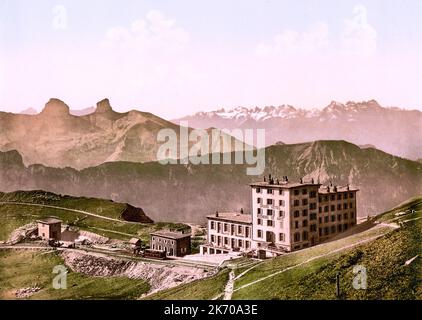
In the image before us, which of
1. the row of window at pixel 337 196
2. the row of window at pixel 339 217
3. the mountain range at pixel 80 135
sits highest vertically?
the mountain range at pixel 80 135

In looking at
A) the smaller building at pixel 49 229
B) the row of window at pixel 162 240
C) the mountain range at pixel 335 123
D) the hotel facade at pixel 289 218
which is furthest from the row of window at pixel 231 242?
the smaller building at pixel 49 229

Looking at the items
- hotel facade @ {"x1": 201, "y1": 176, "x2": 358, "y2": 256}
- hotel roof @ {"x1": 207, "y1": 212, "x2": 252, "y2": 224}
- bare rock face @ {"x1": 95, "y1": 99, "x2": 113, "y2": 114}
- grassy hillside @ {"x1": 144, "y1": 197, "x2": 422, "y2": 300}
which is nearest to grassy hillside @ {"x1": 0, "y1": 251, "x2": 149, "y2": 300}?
grassy hillside @ {"x1": 144, "y1": 197, "x2": 422, "y2": 300}

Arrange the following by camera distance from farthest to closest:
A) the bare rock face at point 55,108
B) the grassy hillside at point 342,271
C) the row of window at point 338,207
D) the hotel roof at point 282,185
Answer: the bare rock face at point 55,108, the row of window at point 338,207, the hotel roof at point 282,185, the grassy hillside at point 342,271

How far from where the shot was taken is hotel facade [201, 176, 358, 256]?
53.4 metres

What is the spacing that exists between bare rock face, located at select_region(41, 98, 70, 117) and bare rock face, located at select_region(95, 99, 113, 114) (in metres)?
3.35

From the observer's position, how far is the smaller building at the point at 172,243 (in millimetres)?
58656

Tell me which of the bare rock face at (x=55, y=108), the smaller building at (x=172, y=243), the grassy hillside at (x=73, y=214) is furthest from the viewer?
the grassy hillside at (x=73, y=214)

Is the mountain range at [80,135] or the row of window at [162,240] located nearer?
the row of window at [162,240]

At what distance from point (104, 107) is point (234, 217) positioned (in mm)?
17967

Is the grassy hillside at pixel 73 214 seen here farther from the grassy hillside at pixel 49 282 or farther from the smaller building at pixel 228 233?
the smaller building at pixel 228 233

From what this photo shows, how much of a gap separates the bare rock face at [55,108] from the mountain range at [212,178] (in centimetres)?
781

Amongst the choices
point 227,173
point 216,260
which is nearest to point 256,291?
point 216,260

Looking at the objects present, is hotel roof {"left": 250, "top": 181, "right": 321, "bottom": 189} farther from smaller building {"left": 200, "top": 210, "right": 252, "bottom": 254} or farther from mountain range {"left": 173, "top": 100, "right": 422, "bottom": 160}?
mountain range {"left": 173, "top": 100, "right": 422, "bottom": 160}

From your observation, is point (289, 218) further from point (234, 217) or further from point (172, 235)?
point (172, 235)
